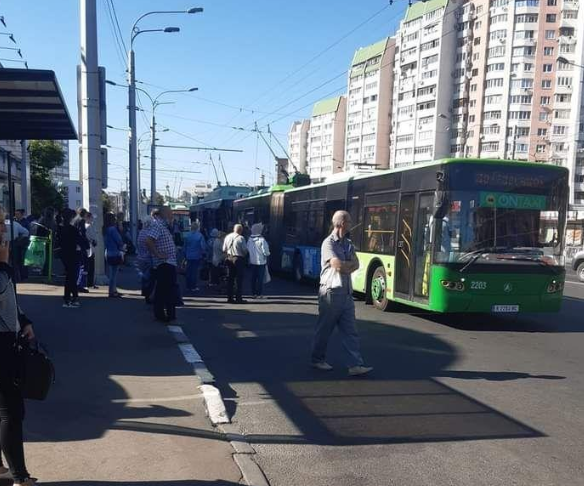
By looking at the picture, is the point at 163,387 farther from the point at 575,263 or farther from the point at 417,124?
the point at 417,124

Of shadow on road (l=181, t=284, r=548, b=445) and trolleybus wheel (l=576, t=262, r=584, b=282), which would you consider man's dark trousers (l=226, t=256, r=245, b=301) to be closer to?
shadow on road (l=181, t=284, r=548, b=445)

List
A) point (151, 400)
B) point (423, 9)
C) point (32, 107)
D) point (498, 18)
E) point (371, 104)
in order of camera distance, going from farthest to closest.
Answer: point (371, 104) → point (423, 9) → point (498, 18) → point (32, 107) → point (151, 400)

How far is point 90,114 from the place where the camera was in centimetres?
1304

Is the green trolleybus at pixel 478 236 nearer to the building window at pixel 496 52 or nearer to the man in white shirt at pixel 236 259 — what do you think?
the man in white shirt at pixel 236 259

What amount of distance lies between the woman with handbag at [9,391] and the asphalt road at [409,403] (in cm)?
161

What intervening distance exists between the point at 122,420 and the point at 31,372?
156 centimetres

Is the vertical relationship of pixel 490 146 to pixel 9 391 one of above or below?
above

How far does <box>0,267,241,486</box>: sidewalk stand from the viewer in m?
3.82

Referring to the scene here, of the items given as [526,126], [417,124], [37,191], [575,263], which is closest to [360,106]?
[417,124]

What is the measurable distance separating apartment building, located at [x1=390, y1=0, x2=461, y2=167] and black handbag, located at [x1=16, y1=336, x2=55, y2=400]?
271 feet

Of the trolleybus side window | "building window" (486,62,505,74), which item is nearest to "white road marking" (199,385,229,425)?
the trolleybus side window

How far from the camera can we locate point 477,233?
31.3 feet

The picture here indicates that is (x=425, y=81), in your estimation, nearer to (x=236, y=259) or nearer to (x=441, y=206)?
(x=236, y=259)

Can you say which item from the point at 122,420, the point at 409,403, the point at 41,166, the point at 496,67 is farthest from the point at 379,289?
the point at 496,67
